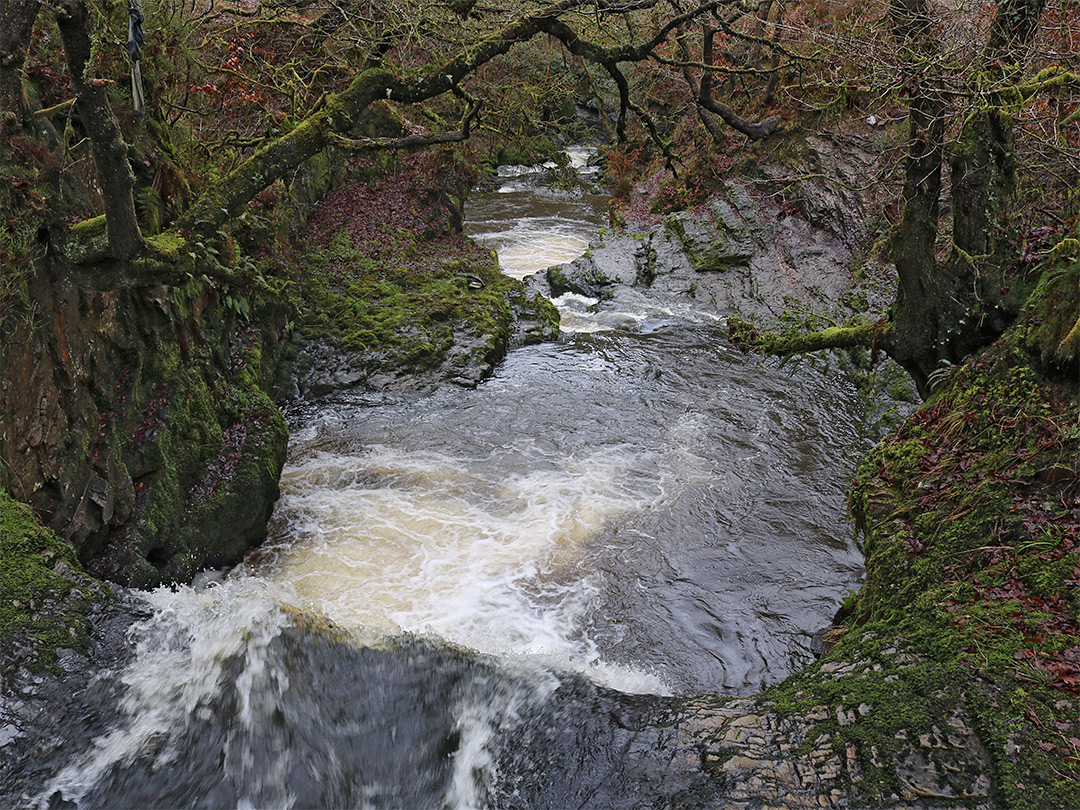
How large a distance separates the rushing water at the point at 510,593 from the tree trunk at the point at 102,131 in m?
2.50

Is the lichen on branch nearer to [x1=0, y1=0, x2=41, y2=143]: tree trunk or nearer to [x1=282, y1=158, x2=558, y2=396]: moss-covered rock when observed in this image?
[x1=282, y1=158, x2=558, y2=396]: moss-covered rock

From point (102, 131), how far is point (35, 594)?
2721mm

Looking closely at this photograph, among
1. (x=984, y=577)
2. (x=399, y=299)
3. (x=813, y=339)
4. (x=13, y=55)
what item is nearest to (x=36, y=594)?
(x=13, y=55)

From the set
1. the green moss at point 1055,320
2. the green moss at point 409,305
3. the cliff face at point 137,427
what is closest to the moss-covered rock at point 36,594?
the cliff face at point 137,427

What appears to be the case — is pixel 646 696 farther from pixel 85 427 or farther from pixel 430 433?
pixel 430 433

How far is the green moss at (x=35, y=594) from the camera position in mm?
3461

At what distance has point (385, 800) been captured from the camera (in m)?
3.40

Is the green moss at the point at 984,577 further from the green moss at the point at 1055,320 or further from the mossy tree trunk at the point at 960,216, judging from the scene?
the mossy tree trunk at the point at 960,216

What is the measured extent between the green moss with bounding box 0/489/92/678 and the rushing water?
40 centimetres

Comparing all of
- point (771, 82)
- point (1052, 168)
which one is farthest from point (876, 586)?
point (771, 82)

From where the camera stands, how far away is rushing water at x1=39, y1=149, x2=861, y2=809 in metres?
3.46

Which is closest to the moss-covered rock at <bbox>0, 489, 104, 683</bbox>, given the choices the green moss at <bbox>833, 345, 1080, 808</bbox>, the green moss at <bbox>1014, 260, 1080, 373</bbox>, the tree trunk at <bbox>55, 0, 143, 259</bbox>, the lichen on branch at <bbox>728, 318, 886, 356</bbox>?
the tree trunk at <bbox>55, 0, 143, 259</bbox>

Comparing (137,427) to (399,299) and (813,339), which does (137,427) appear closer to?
(813,339)

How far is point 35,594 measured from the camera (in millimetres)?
3691
